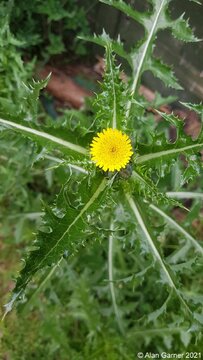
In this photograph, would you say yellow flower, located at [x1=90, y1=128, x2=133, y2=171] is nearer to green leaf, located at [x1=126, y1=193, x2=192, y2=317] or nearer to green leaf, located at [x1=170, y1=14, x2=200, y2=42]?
green leaf, located at [x1=126, y1=193, x2=192, y2=317]

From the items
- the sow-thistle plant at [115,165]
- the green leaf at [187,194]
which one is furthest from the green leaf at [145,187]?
the green leaf at [187,194]

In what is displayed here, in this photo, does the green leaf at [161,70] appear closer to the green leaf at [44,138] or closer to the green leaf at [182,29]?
the green leaf at [182,29]

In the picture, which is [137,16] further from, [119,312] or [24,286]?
[119,312]

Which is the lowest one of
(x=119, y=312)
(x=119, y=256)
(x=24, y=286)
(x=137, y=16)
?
(x=119, y=312)

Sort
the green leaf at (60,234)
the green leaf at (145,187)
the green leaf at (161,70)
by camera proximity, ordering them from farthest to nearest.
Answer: the green leaf at (161,70) < the green leaf at (145,187) < the green leaf at (60,234)

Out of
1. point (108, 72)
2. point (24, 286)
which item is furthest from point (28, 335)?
point (108, 72)

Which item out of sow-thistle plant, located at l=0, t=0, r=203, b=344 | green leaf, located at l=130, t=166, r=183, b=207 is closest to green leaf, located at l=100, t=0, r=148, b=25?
sow-thistle plant, located at l=0, t=0, r=203, b=344

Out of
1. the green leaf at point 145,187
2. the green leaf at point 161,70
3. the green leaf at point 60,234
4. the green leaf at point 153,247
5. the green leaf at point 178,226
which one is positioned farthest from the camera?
the green leaf at point 178,226
